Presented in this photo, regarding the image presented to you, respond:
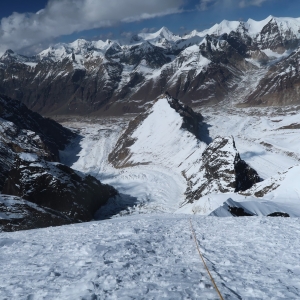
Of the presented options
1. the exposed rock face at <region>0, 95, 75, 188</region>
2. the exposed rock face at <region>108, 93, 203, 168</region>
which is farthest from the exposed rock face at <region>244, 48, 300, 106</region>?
the exposed rock face at <region>0, 95, 75, 188</region>

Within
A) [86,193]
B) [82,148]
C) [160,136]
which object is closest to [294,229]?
[86,193]

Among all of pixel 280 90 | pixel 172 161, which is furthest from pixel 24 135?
pixel 280 90

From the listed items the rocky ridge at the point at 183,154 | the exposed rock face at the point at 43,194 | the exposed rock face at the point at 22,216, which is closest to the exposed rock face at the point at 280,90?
the rocky ridge at the point at 183,154

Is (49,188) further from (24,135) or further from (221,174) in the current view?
(24,135)

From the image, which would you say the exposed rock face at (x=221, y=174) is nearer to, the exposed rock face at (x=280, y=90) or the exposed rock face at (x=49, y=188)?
the exposed rock face at (x=49, y=188)

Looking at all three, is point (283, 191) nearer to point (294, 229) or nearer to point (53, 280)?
point (294, 229)
